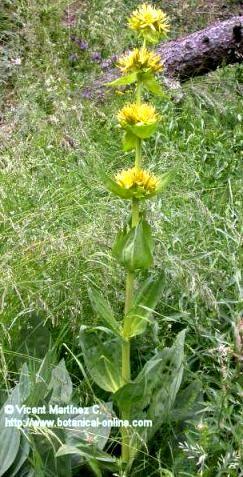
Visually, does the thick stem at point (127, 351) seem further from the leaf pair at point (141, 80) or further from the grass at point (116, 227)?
the leaf pair at point (141, 80)

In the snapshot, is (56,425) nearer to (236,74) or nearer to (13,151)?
(13,151)

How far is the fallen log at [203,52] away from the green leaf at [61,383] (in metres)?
3.43

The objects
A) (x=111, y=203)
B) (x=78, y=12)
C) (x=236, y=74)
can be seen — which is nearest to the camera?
(x=111, y=203)

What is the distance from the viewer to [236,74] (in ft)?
17.9

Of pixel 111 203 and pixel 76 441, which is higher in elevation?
pixel 111 203

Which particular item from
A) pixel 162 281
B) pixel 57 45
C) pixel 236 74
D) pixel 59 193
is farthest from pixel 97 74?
pixel 162 281

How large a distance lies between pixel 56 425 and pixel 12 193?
4.84 ft

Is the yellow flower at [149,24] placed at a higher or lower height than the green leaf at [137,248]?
higher

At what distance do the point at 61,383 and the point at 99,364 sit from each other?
0.43ft

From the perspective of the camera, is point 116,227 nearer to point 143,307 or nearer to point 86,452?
point 143,307

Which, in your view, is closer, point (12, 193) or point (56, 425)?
point (56, 425)

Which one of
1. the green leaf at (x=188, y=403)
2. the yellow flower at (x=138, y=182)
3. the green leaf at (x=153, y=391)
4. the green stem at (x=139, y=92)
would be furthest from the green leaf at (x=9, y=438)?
the green stem at (x=139, y=92)

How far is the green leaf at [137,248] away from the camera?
210 centimetres

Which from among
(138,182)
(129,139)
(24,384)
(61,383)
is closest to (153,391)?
(61,383)
